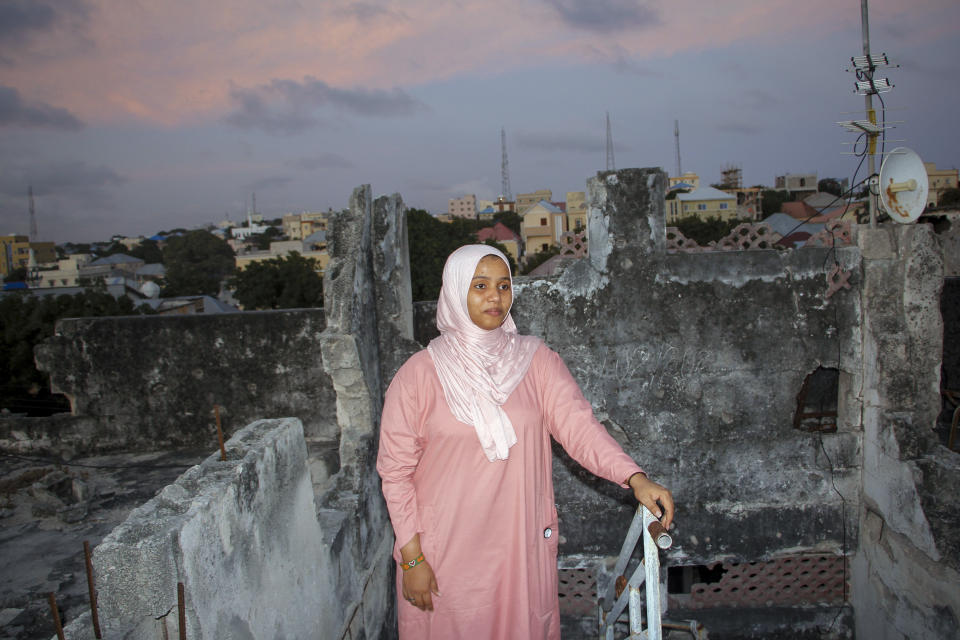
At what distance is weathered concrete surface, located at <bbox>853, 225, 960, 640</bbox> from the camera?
164 inches

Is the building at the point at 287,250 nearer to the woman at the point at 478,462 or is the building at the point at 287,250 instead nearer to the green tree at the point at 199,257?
the green tree at the point at 199,257

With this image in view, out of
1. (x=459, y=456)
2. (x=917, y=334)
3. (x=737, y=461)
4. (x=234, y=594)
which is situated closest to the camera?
(x=234, y=594)

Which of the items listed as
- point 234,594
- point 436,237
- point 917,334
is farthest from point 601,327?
point 436,237

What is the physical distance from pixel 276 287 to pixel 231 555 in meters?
26.9

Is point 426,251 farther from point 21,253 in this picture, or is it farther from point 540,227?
point 21,253

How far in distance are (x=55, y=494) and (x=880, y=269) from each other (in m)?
6.56

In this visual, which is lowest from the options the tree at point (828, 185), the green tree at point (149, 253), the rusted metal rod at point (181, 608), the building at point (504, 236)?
the rusted metal rod at point (181, 608)

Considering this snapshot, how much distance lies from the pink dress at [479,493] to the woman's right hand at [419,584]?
7 cm

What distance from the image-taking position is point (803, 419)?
4.85 meters

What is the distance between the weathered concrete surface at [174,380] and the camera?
19.5 feet

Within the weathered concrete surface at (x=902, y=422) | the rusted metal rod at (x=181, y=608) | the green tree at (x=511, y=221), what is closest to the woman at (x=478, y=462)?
the rusted metal rod at (x=181, y=608)

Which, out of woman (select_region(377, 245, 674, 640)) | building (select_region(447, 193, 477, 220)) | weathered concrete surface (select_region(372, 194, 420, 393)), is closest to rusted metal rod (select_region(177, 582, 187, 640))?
woman (select_region(377, 245, 674, 640))

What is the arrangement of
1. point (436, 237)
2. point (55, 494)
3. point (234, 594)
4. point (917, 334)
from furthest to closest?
1. point (436, 237)
2. point (55, 494)
3. point (917, 334)
4. point (234, 594)

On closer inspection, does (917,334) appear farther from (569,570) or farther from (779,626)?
(569,570)
